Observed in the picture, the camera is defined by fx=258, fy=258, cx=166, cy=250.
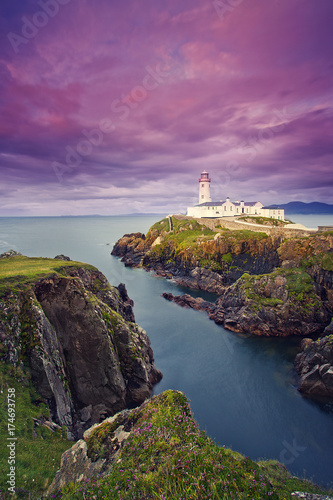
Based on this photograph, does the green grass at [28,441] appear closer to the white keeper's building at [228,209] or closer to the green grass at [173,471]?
the green grass at [173,471]

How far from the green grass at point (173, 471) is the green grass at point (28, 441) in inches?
76.2

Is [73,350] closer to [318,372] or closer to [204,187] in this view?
[318,372]

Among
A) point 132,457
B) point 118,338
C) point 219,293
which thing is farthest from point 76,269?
point 219,293

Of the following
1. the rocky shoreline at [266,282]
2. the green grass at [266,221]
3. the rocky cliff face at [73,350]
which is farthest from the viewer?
the green grass at [266,221]

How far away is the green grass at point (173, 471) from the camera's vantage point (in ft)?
29.0

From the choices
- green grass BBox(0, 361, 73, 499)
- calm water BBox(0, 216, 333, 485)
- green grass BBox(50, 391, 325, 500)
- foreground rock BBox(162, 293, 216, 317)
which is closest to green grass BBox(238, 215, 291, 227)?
foreground rock BBox(162, 293, 216, 317)

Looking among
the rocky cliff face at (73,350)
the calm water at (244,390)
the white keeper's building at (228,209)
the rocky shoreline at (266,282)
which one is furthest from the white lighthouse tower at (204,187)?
the rocky cliff face at (73,350)

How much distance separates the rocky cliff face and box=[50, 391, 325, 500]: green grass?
23.1ft

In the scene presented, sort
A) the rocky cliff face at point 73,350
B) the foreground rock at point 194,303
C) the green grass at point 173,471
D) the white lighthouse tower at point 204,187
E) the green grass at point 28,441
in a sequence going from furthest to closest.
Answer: the white lighthouse tower at point 204,187 < the foreground rock at point 194,303 < the rocky cliff face at point 73,350 < the green grass at point 28,441 < the green grass at point 173,471

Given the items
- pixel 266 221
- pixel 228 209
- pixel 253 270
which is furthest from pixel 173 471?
pixel 228 209

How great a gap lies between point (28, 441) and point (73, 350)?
340 inches

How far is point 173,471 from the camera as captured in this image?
372 inches

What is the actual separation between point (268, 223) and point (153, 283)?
42.1 meters

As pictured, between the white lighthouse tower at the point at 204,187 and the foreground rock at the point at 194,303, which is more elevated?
the white lighthouse tower at the point at 204,187
